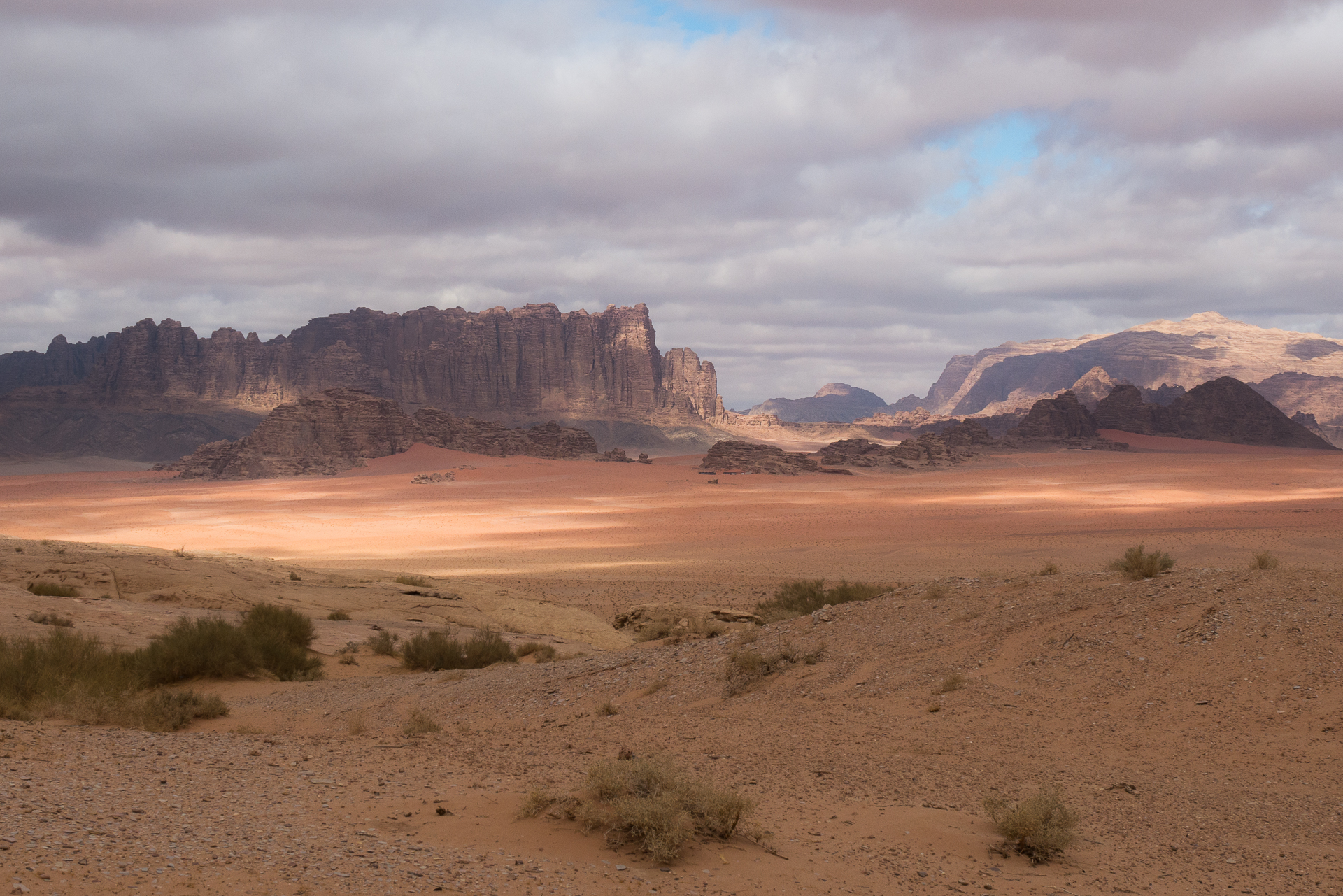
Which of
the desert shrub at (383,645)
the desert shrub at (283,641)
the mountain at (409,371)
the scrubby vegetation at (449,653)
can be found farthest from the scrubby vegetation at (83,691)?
the mountain at (409,371)

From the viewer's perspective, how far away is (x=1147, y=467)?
71.8 m

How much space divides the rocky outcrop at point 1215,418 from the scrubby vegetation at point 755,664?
105 m

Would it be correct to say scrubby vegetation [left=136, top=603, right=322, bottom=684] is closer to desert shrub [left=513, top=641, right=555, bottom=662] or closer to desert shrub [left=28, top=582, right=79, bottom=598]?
desert shrub [left=513, top=641, right=555, bottom=662]

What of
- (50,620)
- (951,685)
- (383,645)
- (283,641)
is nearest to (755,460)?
(383,645)

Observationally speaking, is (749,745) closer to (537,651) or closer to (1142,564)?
(1142,564)

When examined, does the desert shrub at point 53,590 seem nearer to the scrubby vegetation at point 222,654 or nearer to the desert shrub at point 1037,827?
the scrubby vegetation at point 222,654

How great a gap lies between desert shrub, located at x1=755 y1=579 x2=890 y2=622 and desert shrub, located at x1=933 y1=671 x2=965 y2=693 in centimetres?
510

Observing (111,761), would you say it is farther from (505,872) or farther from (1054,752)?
(1054,752)

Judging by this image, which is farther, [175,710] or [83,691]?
[175,710]

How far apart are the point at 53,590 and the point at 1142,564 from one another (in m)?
16.1

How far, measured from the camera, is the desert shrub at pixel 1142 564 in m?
10.2

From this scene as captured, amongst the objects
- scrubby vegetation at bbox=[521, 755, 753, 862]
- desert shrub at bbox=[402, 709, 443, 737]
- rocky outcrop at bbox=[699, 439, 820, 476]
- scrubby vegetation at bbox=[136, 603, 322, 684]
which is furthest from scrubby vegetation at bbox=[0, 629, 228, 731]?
rocky outcrop at bbox=[699, 439, 820, 476]

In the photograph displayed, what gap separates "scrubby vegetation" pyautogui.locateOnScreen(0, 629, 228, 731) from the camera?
23.7 feet

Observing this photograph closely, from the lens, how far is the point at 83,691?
24.6ft
